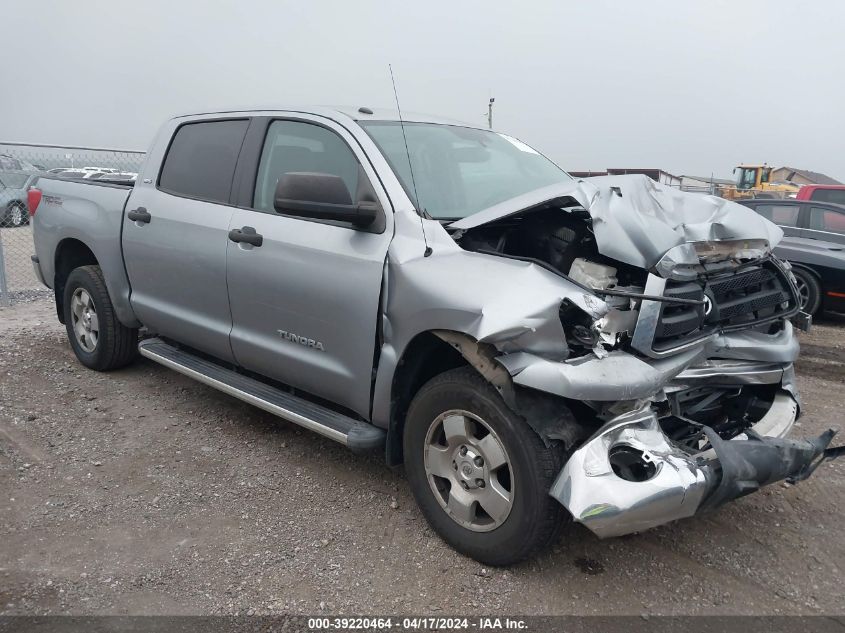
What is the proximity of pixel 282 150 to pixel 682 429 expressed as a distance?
2.53 m

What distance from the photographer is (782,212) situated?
8.92m

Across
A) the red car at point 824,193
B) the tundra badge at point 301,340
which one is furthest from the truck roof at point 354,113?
the red car at point 824,193

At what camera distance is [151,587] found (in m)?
2.89

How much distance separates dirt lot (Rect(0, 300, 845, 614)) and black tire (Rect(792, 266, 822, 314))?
13.7 feet

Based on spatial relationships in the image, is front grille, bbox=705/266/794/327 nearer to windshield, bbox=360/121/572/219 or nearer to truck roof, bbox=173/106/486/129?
windshield, bbox=360/121/572/219

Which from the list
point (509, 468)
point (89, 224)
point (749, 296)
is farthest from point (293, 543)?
point (89, 224)

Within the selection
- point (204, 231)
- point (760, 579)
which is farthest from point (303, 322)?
point (760, 579)

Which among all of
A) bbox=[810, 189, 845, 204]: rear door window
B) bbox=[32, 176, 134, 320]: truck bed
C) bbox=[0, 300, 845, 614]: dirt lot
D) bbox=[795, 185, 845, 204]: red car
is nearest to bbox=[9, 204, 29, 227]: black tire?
bbox=[32, 176, 134, 320]: truck bed

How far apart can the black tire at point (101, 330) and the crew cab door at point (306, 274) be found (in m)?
1.64

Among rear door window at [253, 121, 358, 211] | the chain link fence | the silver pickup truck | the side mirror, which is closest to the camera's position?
the silver pickup truck

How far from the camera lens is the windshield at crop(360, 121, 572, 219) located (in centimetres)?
348

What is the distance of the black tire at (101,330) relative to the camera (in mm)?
5125

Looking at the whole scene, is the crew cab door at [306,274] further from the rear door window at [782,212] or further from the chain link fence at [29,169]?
the rear door window at [782,212]

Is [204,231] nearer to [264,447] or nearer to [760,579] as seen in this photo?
[264,447]
